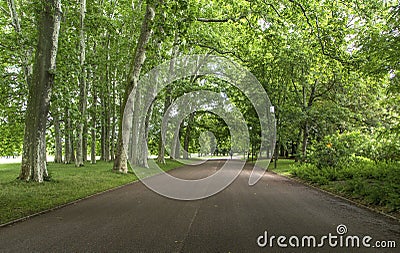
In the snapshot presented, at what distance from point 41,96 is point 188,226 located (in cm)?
836

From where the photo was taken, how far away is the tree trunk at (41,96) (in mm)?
10977

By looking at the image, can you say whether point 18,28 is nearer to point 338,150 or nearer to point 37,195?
point 37,195

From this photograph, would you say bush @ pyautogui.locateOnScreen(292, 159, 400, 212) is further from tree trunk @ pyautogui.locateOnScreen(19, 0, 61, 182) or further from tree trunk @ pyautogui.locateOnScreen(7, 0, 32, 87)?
tree trunk @ pyautogui.locateOnScreen(7, 0, 32, 87)

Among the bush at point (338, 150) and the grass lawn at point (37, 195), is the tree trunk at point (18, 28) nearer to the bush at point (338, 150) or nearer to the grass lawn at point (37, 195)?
A: the grass lawn at point (37, 195)

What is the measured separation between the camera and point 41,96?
11.2 metres

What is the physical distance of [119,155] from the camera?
16.6 m

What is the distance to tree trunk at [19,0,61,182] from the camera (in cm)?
1098

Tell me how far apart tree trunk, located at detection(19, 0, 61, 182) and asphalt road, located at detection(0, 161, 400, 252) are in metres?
3.52

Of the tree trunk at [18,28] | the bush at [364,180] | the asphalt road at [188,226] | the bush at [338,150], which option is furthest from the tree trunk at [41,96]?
the bush at [338,150]

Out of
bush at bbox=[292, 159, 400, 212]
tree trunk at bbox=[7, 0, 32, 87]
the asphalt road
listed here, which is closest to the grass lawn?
the asphalt road

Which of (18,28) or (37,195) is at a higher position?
(18,28)

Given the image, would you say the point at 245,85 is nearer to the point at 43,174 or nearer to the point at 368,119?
the point at 368,119

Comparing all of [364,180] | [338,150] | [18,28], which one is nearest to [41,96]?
[18,28]

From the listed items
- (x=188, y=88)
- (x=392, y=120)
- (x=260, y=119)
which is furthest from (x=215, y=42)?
(x=392, y=120)
